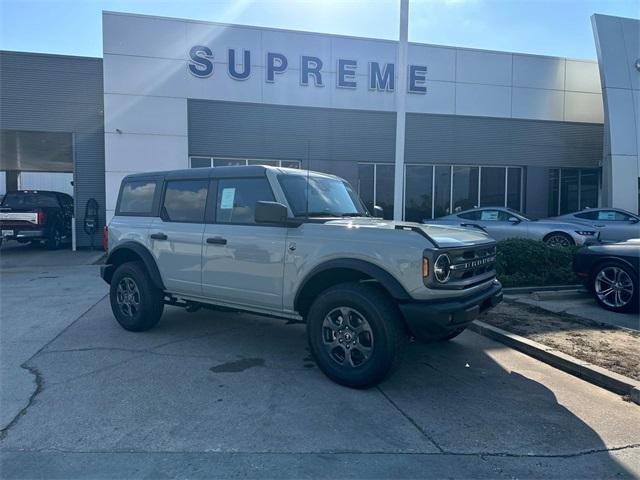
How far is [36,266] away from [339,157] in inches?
392

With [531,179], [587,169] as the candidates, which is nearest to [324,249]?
[531,179]

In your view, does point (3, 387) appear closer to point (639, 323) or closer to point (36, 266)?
point (639, 323)

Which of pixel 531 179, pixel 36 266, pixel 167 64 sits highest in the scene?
pixel 167 64

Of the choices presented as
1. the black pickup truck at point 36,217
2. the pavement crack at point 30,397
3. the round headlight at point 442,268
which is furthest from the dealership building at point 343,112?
the round headlight at point 442,268

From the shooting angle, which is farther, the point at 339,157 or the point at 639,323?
the point at 339,157

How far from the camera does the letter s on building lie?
15312 millimetres

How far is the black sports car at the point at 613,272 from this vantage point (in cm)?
654

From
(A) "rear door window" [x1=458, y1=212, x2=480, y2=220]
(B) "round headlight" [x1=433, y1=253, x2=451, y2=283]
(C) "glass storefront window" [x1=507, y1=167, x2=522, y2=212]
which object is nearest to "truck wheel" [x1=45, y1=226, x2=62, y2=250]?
(A) "rear door window" [x1=458, y1=212, x2=480, y2=220]

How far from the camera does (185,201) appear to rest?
558 centimetres

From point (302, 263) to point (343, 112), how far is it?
42.8ft

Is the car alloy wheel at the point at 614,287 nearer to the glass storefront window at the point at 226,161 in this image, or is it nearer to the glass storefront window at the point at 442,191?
the glass storefront window at the point at 442,191

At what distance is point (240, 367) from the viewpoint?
15.4 ft

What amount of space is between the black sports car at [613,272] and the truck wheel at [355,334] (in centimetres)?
442

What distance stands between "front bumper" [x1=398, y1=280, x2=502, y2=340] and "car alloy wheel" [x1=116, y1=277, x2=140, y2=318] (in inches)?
142
